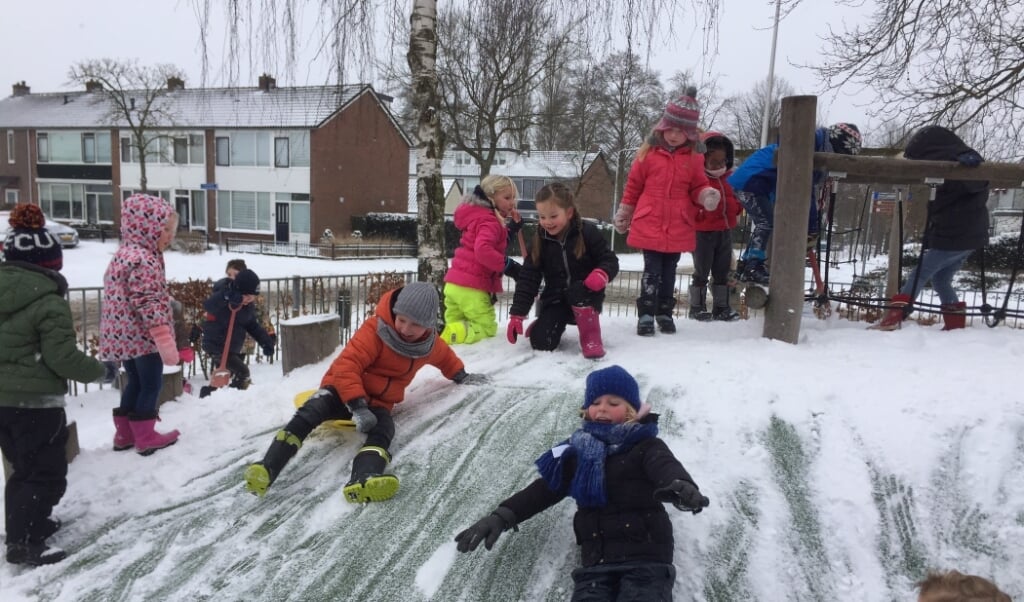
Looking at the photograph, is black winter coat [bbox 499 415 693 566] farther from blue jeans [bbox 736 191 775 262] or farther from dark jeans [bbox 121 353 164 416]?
blue jeans [bbox 736 191 775 262]

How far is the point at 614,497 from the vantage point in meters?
2.93

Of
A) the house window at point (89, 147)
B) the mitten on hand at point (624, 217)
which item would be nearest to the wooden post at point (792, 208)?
the mitten on hand at point (624, 217)

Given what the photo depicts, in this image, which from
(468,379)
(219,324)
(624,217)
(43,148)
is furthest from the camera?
(43,148)

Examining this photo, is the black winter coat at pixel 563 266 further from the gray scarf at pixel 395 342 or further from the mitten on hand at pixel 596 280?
the gray scarf at pixel 395 342

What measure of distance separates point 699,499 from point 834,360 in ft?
8.13

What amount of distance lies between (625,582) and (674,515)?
2.00 feet

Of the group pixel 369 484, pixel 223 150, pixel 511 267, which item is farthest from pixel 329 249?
pixel 369 484

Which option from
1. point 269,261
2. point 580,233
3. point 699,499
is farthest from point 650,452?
point 269,261

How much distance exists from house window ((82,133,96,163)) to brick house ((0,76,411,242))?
0.20ft

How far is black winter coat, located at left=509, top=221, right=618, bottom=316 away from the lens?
546 cm

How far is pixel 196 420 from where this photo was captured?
471cm

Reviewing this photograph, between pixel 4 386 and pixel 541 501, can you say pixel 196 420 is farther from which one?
pixel 541 501

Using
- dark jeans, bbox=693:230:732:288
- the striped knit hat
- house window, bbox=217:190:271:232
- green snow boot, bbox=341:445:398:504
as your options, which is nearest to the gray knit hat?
green snow boot, bbox=341:445:398:504

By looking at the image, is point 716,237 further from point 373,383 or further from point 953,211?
point 373,383
